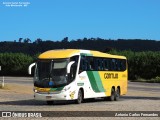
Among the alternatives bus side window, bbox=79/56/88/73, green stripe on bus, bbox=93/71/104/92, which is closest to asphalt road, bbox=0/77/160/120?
green stripe on bus, bbox=93/71/104/92

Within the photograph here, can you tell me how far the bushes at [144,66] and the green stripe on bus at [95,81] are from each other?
5693 centimetres

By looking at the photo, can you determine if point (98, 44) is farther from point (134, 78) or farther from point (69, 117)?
point (69, 117)

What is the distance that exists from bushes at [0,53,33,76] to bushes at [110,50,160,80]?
92.5ft

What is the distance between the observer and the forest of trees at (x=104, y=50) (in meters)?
89.4

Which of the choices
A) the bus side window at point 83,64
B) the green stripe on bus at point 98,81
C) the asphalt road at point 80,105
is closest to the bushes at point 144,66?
the asphalt road at point 80,105

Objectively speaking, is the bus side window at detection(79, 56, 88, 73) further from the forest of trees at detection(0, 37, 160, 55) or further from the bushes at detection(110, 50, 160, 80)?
the forest of trees at detection(0, 37, 160, 55)

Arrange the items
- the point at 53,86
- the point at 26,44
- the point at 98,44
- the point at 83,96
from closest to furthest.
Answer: the point at 53,86 → the point at 83,96 → the point at 98,44 → the point at 26,44

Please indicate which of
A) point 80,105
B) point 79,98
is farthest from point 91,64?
point 80,105

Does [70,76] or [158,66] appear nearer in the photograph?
[70,76]

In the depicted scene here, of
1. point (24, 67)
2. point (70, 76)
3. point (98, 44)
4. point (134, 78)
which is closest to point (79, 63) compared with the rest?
point (70, 76)

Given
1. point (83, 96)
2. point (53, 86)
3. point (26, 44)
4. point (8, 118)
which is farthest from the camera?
point (26, 44)

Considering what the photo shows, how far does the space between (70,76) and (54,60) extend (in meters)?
1.32

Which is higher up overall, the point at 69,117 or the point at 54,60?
the point at 54,60

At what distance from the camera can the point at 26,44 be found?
6634 inches
